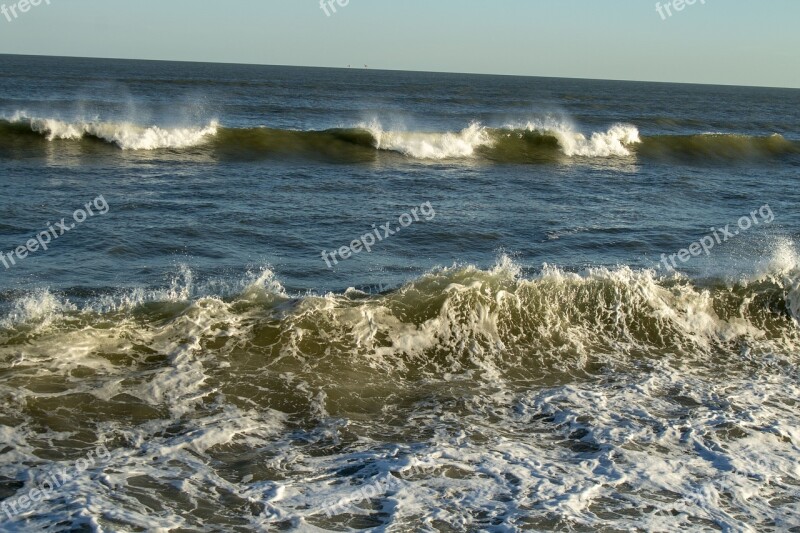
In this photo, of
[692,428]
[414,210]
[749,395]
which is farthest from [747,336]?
[414,210]

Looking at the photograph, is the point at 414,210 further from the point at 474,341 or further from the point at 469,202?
the point at 474,341

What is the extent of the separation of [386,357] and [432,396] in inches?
42.6

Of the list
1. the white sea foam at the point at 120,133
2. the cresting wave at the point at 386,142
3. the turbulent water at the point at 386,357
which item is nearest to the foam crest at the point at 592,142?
the cresting wave at the point at 386,142

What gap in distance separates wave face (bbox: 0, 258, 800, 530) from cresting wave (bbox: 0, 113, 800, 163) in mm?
12558

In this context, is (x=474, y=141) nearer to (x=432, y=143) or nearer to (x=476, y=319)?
(x=432, y=143)

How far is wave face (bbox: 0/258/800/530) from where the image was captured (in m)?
6.05

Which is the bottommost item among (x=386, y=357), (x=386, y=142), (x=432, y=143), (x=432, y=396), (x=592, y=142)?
(x=432, y=396)

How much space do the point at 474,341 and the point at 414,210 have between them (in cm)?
680

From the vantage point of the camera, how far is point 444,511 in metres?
5.80

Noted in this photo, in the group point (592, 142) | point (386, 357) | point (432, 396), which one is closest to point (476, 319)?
point (386, 357)

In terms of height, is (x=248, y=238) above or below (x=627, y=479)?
above

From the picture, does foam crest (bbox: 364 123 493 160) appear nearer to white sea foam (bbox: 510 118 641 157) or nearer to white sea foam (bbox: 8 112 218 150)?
white sea foam (bbox: 510 118 641 157)

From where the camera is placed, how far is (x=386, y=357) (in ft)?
29.5

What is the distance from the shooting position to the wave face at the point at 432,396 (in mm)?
6055
